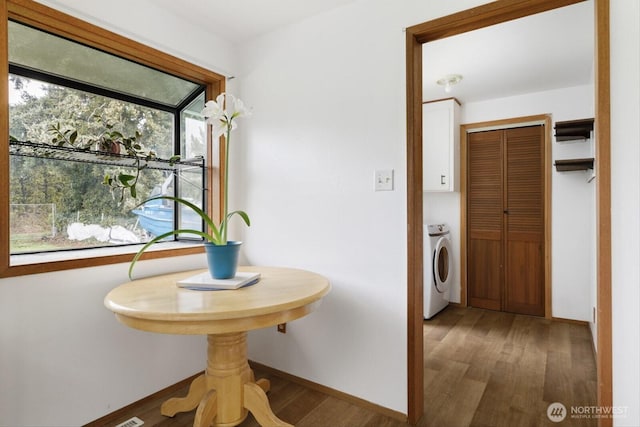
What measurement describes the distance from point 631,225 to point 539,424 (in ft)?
4.18

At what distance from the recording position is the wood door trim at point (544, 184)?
348 centimetres

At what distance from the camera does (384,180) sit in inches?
73.0

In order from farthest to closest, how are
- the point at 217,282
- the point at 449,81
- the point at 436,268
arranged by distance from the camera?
the point at 436,268 → the point at 449,81 → the point at 217,282

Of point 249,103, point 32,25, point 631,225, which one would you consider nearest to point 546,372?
point 631,225

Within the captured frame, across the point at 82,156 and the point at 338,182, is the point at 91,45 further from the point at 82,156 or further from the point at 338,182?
the point at 338,182

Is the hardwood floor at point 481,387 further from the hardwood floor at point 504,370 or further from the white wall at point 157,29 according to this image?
the white wall at point 157,29

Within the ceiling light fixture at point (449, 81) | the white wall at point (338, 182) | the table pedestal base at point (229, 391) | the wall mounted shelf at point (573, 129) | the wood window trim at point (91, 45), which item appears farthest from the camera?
the ceiling light fixture at point (449, 81)

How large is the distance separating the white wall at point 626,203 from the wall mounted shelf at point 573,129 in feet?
6.27

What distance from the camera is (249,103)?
242 cm

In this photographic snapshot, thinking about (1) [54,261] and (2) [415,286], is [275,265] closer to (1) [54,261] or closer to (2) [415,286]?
(2) [415,286]

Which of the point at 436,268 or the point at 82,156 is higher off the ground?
the point at 82,156

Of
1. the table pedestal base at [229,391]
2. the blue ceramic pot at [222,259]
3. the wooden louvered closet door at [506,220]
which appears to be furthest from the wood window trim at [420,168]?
the wooden louvered closet door at [506,220]

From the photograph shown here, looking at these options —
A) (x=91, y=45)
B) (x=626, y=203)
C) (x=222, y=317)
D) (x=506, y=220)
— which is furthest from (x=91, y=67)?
(x=506, y=220)

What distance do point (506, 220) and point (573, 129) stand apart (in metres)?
1.11
